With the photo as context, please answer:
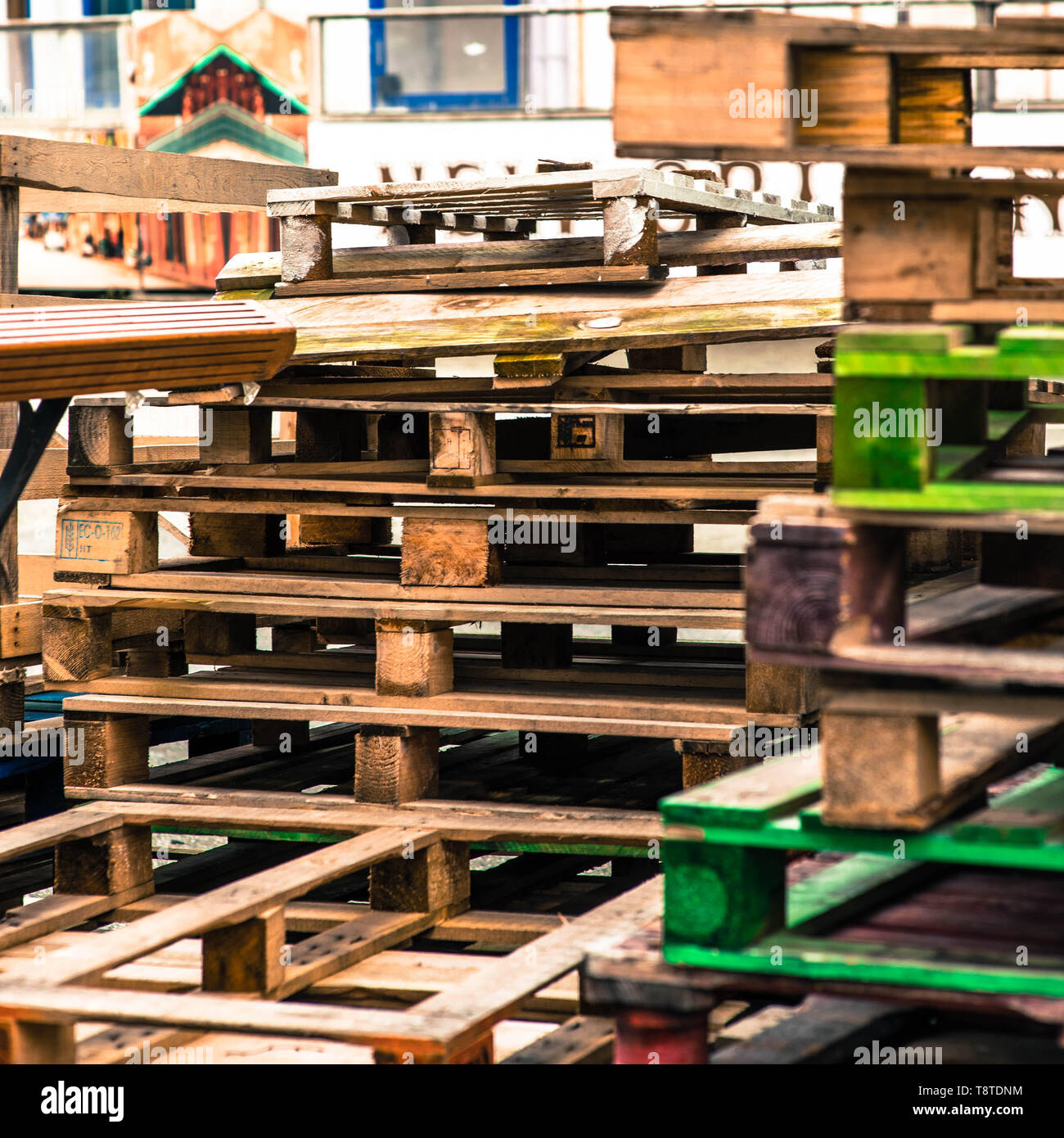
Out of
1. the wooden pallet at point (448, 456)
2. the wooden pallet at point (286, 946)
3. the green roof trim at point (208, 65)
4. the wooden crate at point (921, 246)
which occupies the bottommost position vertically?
the wooden pallet at point (286, 946)

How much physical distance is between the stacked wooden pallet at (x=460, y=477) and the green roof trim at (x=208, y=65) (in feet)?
29.9

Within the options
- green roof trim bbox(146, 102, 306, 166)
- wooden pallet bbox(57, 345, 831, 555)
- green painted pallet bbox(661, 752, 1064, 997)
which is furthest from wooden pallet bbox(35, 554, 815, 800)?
green roof trim bbox(146, 102, 306, 166)

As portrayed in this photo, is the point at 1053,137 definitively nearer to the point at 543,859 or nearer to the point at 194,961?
the point at 543,859

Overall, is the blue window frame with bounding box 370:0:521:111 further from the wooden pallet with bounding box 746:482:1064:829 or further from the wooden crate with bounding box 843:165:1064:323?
the wooden pallet with bounding box 746:482:1064:829

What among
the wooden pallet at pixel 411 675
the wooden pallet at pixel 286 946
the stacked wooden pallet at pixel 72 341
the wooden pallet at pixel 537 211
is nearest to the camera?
the wooden pallet at pixel 286 946

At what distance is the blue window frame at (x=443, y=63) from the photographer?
1370 centimetres

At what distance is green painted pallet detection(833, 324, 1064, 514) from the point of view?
8.36ft

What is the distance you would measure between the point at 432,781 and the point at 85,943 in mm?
1316

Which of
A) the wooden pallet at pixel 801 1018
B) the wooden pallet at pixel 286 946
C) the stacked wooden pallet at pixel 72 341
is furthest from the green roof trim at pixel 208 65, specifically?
the wooden pallet at pixel 801 1018

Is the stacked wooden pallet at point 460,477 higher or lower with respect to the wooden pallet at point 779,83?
lower

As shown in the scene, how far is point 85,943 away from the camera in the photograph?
11.4 feet

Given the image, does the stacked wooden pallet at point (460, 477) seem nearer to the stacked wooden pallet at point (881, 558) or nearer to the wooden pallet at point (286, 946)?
the wooden pallet at point (286, 946)

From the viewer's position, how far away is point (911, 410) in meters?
2.58
